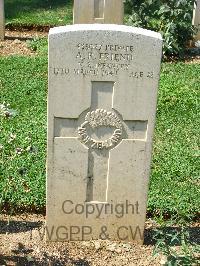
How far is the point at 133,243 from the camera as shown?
4379mm

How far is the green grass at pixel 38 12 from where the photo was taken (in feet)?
33.9

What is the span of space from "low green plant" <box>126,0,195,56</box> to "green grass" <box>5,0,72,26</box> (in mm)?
2205

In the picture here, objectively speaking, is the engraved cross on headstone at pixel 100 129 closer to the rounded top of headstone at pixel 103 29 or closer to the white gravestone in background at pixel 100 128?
the white gravestone in background at pixel 100 128

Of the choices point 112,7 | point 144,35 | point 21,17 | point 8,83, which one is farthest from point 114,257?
point 21,17

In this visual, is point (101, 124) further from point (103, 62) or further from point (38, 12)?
point (38, 12)

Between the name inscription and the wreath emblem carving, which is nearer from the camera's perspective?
the name inscription

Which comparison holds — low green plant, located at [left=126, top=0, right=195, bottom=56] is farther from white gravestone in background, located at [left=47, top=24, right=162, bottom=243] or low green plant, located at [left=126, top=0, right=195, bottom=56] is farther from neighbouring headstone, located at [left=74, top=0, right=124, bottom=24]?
white gravestone in background, located at [left=47, top=24, right=162, bottom=243]

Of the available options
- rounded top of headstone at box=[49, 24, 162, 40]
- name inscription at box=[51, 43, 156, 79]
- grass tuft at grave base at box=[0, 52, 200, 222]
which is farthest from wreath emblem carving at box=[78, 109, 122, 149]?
rounded top of headstone at box=[49, 24, 162, 40]

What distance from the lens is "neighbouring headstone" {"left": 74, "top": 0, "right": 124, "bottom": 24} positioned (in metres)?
8.94

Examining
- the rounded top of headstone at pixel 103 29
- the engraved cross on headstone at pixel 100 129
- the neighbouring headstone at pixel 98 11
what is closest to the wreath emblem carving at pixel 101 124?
the engraved cross on headstone at pixel 100 129

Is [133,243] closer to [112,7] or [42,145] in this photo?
[42,145]

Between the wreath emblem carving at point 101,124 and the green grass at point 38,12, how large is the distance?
6.52 m

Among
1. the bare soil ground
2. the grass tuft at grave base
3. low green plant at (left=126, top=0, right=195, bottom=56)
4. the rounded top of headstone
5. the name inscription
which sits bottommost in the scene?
the bare soil ground

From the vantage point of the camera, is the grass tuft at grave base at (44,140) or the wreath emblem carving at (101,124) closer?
the wreath emblem carving at (101,124)
